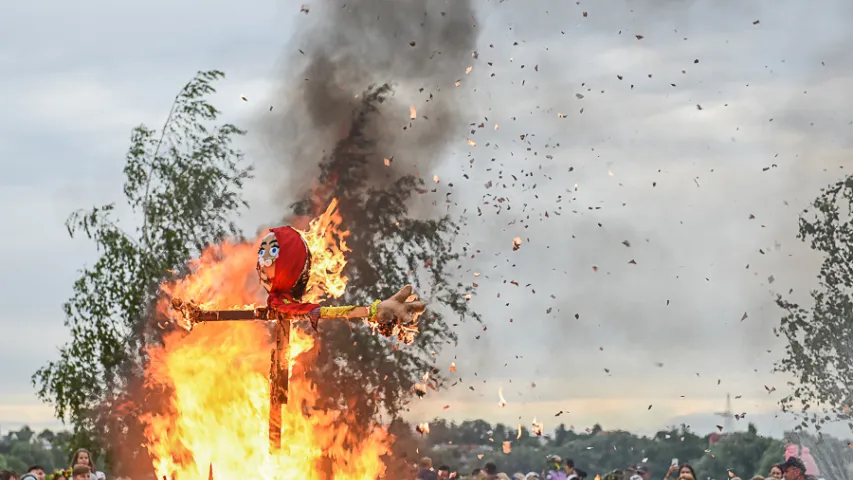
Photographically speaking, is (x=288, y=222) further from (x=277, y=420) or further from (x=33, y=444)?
(x=33, y=444)

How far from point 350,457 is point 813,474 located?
950 cm

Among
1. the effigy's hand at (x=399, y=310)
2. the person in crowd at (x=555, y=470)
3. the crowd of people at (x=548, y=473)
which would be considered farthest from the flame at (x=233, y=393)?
the person in crowd at (x=555, y=470)

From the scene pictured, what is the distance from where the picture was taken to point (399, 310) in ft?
37.9

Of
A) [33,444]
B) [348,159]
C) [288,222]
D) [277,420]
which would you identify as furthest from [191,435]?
[33,444]

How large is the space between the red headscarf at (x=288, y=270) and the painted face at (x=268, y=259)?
0.10 feet

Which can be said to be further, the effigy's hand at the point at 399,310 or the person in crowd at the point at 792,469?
the person in crowd at the point at 792,469

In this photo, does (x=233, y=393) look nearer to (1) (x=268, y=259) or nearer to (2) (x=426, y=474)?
(1) (x=268, y=259)

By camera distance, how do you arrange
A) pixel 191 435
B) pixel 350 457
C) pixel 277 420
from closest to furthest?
pixel 277 420, pixel 191 435, pixel 350 457

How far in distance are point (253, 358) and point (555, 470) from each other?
8.40 metres

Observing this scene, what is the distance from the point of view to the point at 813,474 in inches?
784

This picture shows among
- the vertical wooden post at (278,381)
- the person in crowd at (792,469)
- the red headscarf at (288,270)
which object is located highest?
the red headscarf at (288,270)

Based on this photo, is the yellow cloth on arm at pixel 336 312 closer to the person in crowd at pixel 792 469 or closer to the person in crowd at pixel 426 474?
the person in crowd at pixel 792 469

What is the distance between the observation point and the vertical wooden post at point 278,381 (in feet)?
39.2

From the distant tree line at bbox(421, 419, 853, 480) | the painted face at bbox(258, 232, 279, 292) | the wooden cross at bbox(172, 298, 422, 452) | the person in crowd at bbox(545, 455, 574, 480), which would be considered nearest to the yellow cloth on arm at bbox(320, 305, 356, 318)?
the wooden cross at bbox(172, 298, 422, 452)
